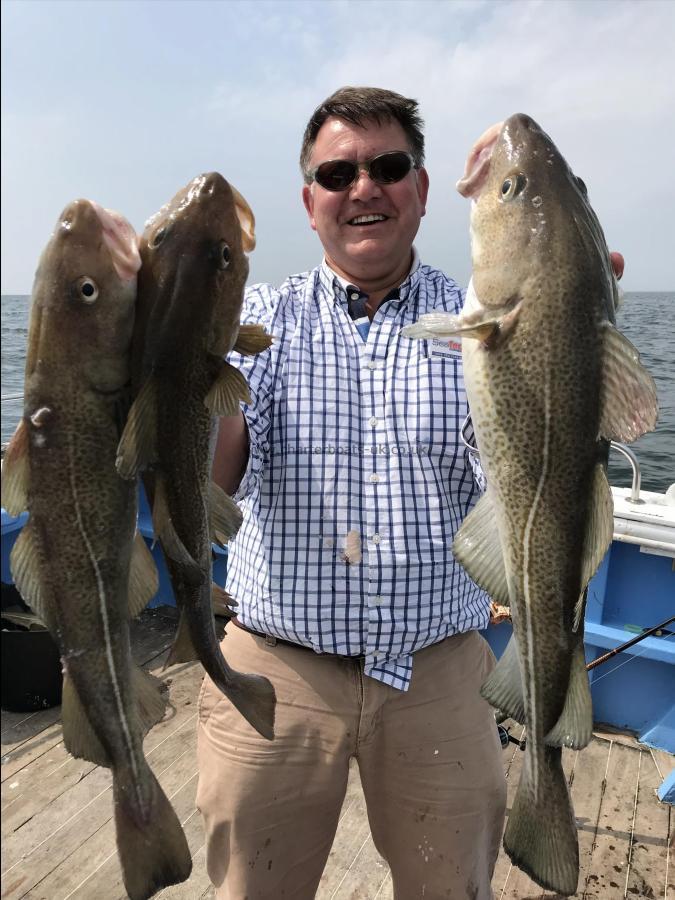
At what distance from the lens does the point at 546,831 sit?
1897 mm

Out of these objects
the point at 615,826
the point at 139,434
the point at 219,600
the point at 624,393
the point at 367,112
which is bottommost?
the point at 615,826

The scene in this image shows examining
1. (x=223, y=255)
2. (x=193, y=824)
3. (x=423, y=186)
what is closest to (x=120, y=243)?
(x=223, y=255)

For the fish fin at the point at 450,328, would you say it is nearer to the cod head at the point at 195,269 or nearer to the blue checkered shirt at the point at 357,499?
the cod head at the point at 195,269

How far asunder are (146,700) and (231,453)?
98cm

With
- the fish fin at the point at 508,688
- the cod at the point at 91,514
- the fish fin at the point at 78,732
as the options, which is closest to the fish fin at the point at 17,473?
the cod at the point at 91,514

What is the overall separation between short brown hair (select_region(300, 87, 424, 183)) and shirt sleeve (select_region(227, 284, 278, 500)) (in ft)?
2.90

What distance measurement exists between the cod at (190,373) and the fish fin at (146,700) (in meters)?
0.12

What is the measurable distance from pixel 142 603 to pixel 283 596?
99cm

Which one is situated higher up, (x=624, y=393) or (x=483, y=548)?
(x=624, y=393)

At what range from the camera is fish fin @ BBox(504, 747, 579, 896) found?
72.9 inches

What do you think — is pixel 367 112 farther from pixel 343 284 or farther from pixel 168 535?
pixel 168 535

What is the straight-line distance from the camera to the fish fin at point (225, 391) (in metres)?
1.81

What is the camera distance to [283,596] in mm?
2824

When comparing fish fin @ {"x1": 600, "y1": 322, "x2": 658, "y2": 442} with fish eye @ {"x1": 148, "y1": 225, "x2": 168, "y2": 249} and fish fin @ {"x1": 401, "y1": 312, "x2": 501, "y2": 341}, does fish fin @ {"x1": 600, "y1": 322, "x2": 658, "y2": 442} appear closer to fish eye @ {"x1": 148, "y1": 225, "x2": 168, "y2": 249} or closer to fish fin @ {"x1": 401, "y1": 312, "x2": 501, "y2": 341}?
fish fin @ {"x1": 401, "y1": 312, "x2": 501, "y2": 341}
